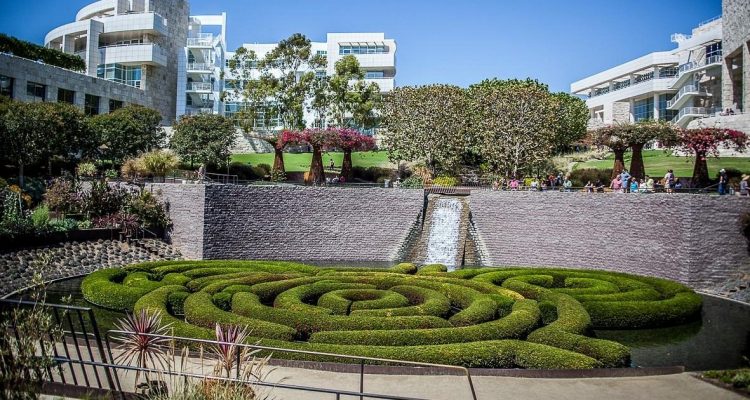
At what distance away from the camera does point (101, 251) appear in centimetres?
3222

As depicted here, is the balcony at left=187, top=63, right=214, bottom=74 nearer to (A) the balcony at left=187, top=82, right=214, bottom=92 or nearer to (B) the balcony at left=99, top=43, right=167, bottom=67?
(A) the balcony at left=187, top=82, right=214, bottom=92

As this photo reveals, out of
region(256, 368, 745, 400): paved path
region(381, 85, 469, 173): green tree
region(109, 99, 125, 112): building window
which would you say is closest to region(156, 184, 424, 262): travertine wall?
region(381, 85, 469, 173): green tree

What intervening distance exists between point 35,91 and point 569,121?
50892 millimetres

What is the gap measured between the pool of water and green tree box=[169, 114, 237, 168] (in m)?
26.4

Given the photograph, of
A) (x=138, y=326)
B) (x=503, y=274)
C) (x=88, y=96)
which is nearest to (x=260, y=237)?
(x=503, y=274)

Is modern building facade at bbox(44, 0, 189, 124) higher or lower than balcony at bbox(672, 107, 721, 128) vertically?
higher

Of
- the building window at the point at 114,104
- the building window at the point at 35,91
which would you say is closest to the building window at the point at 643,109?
the building window at the point at 114,104

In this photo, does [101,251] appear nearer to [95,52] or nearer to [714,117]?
[95,52]

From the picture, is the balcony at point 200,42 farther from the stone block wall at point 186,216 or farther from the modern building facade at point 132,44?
the stone block wall at point 186,216

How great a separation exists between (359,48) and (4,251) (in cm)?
5747

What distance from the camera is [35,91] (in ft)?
173

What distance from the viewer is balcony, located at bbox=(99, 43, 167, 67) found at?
2650 inches

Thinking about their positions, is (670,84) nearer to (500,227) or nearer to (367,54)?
(367,54)

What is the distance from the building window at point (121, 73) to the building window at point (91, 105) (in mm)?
8417
